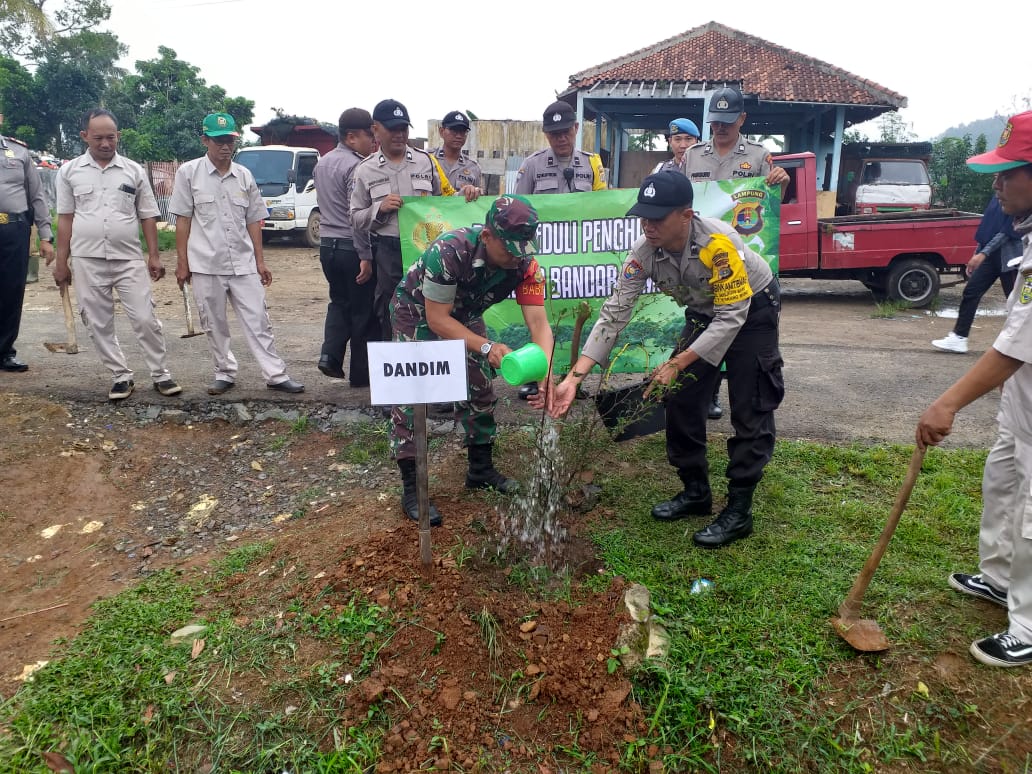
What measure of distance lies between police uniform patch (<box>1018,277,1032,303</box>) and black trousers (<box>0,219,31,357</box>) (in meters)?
6.60

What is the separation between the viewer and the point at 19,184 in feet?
17.8

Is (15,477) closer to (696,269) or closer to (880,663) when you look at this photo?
(696,269)

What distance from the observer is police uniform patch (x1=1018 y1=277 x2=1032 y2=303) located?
2117 millimetres

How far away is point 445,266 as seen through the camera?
299 cm

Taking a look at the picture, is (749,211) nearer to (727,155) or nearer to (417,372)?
(727,155)

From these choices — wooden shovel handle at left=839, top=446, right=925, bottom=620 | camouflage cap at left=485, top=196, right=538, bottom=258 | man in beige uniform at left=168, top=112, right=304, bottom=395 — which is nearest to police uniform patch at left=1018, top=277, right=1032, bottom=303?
wooden shovel handle at left=839, top=446, right=925, bottom=620

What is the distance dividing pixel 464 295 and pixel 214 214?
2.64m

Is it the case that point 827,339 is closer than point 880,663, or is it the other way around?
point 880,663

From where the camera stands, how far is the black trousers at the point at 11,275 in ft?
17.7

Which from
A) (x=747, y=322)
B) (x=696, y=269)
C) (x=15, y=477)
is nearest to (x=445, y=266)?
(x=696, y=269)

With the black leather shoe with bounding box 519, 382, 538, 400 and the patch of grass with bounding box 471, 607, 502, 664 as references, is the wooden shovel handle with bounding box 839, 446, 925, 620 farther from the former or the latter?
the black leather shoe with bounding box 519, 382, 538, 400

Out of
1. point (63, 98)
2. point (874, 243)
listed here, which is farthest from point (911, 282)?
point (63, 98)

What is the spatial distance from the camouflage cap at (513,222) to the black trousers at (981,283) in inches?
190

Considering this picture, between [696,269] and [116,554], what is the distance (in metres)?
3.19
